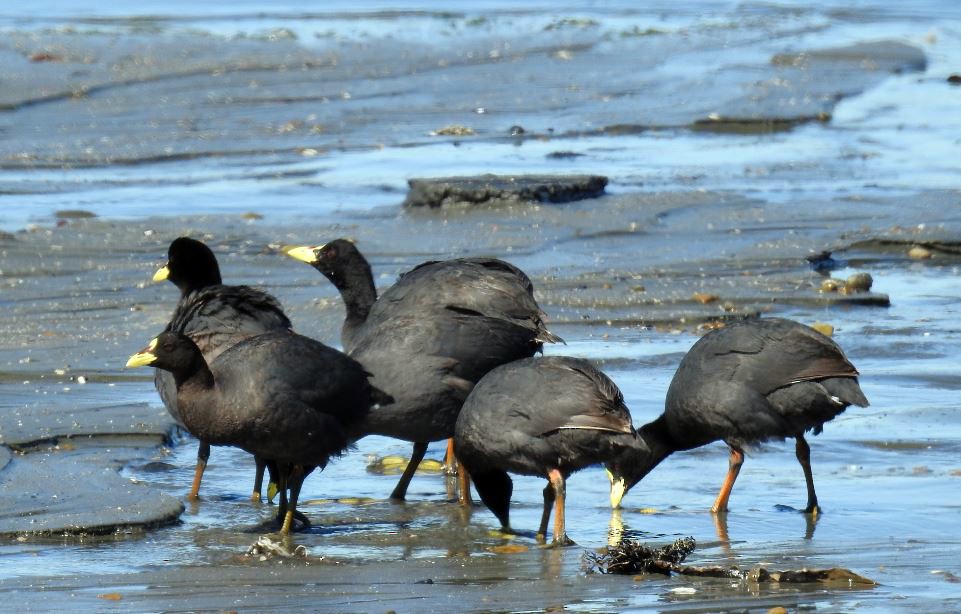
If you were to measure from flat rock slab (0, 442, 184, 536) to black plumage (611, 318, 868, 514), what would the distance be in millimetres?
1978

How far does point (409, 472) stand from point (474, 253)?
427 centimetres

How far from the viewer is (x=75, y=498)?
265 inches

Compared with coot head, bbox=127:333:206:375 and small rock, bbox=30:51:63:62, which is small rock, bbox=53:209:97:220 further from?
small rock, bbox=30:51:63:62

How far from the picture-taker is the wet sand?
5.99m

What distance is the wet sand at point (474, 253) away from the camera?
5988 mm

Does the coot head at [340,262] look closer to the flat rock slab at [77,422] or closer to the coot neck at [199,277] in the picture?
the coot neck at [199,277]

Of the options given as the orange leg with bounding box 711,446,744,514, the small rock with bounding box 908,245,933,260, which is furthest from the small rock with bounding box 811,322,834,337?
the orange leg with bounding box 711,446,744,514

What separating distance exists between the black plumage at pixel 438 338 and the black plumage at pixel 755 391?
2.34 ft

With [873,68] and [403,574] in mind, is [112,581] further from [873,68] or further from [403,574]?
[873,68]

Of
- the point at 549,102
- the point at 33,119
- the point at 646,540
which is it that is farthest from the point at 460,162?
the point at 646,540

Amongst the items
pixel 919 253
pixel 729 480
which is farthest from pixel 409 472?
pixel 919 253

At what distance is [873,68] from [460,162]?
8.34 meters

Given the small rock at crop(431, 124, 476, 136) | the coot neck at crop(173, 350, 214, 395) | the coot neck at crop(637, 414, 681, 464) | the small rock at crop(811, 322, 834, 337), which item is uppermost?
the small rock at crop(431, 124, 476, 136)

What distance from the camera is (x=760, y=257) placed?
1130 cm
